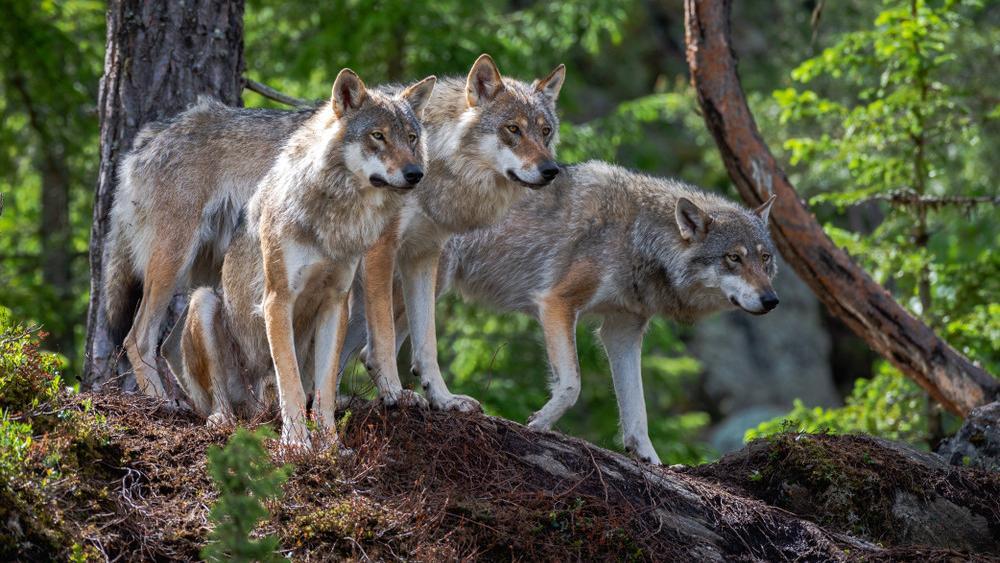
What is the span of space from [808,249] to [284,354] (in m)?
5.13

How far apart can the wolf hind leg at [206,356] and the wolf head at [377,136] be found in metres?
1.37

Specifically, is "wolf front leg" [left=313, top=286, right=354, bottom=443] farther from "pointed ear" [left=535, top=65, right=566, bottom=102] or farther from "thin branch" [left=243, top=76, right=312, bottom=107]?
"thin branch" [left=243, top=76, right=312, bottom=107]

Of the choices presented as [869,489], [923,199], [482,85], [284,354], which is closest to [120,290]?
[284,354]

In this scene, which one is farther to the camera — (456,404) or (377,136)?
(456,404)

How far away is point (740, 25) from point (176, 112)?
62.7ft

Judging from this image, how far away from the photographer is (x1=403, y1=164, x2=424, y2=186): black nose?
5793mm

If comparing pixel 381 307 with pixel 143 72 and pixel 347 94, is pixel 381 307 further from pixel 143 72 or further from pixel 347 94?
pixel 143 72

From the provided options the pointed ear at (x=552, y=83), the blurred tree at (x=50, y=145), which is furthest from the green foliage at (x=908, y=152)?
the blurred tree at (x=50, y=145)

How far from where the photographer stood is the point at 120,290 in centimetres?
783

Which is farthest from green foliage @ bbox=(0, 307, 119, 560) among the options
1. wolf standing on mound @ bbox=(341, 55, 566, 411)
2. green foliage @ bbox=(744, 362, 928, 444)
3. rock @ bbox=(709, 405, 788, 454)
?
rock @ bbox=(709, 405, 788, 454)

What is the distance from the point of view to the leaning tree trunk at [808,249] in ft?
29.3

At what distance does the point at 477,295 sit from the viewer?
879 cm

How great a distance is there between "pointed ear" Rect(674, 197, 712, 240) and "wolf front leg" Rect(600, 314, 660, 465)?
817mm

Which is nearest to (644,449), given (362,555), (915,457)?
(915,457)
